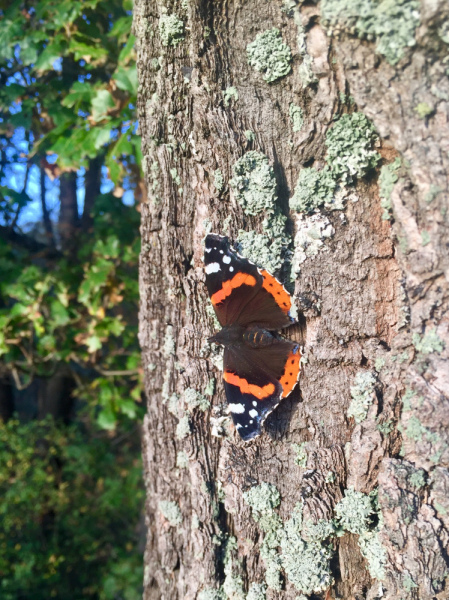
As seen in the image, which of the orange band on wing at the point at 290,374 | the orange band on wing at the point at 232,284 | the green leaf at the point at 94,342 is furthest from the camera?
the green leaf at the point at 94,342

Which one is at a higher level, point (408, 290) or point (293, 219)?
point (293, 219)

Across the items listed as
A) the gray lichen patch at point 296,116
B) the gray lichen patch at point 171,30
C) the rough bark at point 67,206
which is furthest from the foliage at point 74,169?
the gray lichen patch at point 296,116

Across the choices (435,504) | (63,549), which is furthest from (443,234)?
(63,549)

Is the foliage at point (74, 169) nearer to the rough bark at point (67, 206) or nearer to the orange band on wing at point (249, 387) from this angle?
the rough bark at point (67, 206)

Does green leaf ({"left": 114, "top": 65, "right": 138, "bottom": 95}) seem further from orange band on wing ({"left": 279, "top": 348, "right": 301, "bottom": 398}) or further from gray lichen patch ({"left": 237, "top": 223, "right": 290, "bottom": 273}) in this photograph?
orange band on wing ({"left": 279, "top": 348, "right": 301, "bottom": 398})

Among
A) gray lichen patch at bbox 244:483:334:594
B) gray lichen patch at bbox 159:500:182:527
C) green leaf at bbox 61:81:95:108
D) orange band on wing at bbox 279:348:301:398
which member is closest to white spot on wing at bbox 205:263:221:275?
orange band on wing at bbox 279:348:301:398

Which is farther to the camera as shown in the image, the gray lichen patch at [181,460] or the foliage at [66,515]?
the foliage at [66,515]

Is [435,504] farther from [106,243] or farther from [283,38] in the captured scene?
[106,243]
